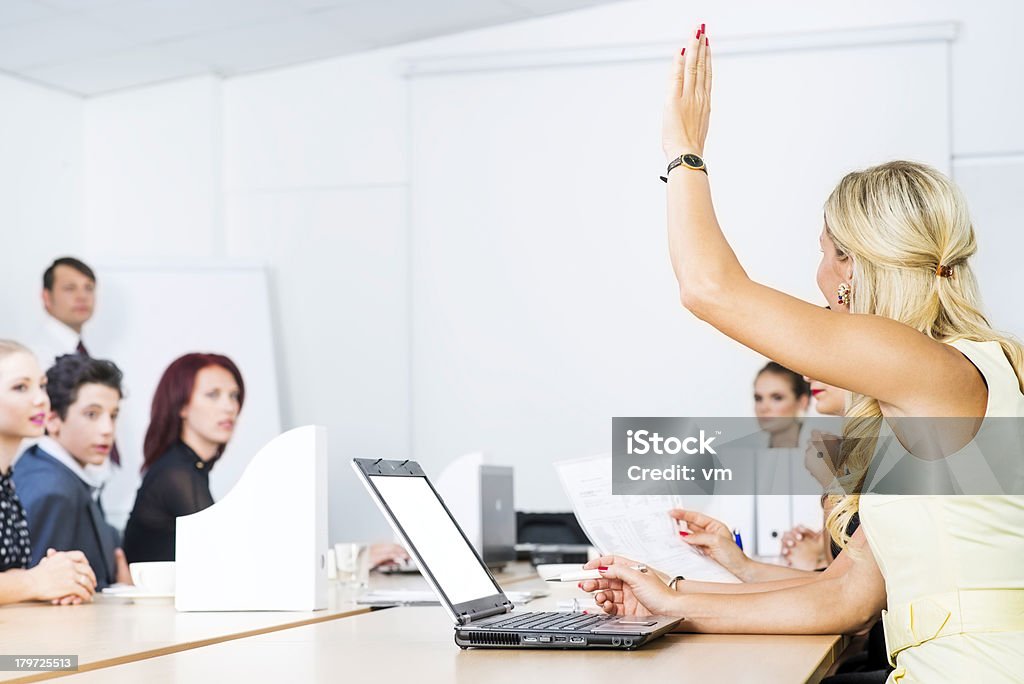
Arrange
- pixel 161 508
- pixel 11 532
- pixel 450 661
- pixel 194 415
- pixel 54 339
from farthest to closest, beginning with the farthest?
pixel 54 339
pixel 194 415
pixel 161 508
pixel 11 532
pixel 450 661

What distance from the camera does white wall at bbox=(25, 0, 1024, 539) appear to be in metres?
5.77

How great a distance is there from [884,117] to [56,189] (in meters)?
3.89

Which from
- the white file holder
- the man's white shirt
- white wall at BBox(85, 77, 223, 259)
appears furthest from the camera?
white wall at BBox(85, 77, 223, 259)

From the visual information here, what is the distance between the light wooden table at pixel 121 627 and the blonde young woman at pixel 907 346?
0.91 meters

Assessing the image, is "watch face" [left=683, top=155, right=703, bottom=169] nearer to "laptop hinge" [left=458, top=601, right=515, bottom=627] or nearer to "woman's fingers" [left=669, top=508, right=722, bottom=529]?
"laptop hinge" [left=458, top=601, right=515, bottom=627]

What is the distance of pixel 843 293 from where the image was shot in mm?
1696

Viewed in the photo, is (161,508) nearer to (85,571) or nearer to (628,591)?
(85,571)

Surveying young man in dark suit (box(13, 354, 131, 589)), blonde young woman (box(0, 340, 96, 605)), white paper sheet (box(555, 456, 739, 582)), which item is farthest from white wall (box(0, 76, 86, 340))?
white paper sheet (box(555, 456, 739, 582))

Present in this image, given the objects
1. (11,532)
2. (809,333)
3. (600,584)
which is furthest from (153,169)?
(809,333)

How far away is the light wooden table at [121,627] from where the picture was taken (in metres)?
1.69

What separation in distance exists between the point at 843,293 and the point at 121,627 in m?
1.29

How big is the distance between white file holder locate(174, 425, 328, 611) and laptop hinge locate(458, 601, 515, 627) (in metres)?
0.46

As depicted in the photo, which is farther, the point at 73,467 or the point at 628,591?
the point at 73,467

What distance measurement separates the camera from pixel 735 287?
1463 millimetres
